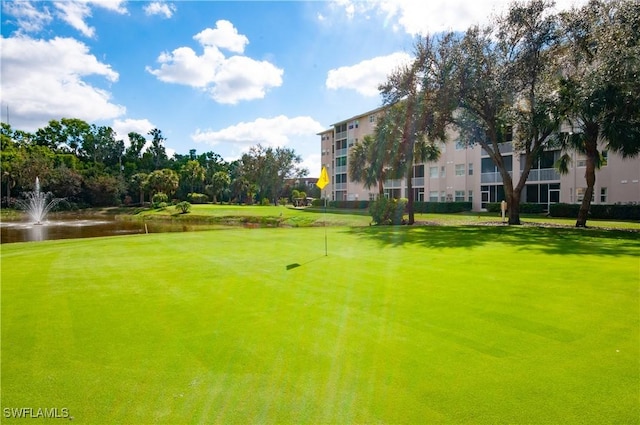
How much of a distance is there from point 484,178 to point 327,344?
48.1 meters

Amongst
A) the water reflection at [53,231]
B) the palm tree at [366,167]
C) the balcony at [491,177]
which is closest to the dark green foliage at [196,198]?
the water reflection at [53,231]

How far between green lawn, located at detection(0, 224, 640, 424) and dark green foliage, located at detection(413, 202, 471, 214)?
39413 mm

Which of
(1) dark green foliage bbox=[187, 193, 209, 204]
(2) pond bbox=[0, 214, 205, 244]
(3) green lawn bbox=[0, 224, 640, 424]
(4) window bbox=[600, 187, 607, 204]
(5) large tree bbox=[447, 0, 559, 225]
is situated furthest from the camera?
(1) dark green foliage bbox=[187, 193, 209, 204]

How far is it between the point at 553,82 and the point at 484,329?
22.5 metres

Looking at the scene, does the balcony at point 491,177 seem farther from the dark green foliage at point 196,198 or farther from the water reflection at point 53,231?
the dark green foliage at point 196,198

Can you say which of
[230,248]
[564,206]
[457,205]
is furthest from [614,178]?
[230,248]

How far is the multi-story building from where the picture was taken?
3584 cm

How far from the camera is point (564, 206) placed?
119 feet

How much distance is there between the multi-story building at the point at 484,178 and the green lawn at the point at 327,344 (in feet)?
87.0

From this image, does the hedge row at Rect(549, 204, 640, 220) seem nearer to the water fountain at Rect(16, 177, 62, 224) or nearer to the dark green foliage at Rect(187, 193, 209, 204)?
the dark green foliage at Rect(187, 193, 209, 204)

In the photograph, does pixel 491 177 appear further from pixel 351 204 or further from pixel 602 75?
pixel 602 75

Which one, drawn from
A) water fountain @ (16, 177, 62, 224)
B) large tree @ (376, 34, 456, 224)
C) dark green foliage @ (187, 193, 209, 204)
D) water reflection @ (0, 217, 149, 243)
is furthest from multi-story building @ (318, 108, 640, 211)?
water fountain @ (16, 177, 62, 224)

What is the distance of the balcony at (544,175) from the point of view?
40906 mm

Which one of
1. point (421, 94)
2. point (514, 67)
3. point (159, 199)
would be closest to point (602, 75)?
point (514, 67)
